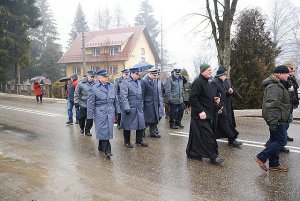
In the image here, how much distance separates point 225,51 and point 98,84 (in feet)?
32.8

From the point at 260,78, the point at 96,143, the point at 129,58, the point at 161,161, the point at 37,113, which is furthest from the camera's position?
the point at 129,58

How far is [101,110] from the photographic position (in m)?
7.59

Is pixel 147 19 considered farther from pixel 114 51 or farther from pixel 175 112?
pixel 175 112

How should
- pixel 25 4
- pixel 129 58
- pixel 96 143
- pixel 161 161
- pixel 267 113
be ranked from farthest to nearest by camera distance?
pixel 129 58 → pixel 25 4 → pixel 96 143 → pixel 161 161 → pixel 267 113

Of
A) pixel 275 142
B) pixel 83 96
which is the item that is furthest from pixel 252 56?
pixel 275 142

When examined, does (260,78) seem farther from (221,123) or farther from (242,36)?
(221,123)

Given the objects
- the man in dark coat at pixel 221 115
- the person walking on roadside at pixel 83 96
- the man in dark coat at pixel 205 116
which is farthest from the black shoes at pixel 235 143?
the person walking on roadside at pixel 83 96

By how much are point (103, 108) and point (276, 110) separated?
3465 mm

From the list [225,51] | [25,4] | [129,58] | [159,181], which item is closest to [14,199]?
[159,181]

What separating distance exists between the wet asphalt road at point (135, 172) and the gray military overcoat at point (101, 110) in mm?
585

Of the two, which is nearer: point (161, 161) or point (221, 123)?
point (161, 161)

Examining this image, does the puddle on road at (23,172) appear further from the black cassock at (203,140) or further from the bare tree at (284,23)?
the bare tree at (284,23)

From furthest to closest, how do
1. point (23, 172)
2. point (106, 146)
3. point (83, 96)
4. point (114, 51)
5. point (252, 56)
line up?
point (114, 51)
point (252, 56)
point (83, 96)
point (106, 146)
point (23, 172)

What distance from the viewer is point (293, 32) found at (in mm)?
54906
